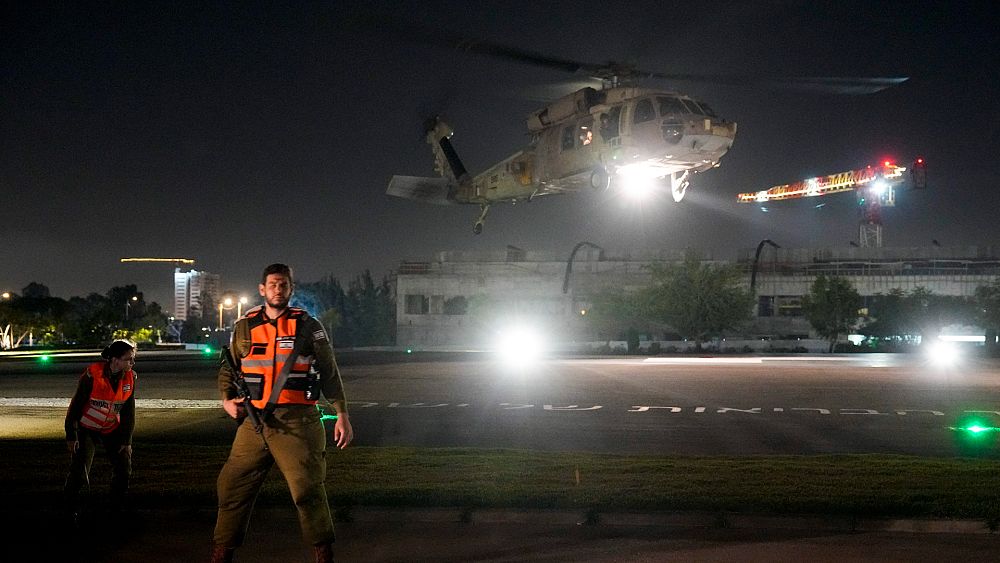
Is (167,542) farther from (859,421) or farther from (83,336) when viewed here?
(83,336)

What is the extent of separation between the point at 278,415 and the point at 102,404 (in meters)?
3.19

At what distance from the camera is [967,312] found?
93.9 m

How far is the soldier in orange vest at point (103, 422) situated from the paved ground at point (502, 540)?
329 mm

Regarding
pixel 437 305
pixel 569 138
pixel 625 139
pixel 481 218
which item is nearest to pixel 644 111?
pixel 625 139

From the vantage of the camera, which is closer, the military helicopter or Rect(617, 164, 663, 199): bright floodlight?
the military helicopter

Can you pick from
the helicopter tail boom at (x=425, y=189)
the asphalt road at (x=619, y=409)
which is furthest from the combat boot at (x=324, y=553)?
the helicopter tail boom at (x=425, y=189)

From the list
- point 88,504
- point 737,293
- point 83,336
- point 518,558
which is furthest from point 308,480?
point 83,336

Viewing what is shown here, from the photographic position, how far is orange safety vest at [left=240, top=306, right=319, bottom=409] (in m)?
6.90

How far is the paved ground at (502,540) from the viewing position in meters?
8.03

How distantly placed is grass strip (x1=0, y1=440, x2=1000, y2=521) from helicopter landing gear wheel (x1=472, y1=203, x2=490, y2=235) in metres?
22.1

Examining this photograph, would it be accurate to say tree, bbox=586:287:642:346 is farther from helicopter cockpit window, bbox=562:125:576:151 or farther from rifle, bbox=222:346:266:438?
rifle, bbox=222:346:266:438

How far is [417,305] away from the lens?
11894 cm

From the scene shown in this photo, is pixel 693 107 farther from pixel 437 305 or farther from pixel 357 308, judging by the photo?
Result: pixel 357 308

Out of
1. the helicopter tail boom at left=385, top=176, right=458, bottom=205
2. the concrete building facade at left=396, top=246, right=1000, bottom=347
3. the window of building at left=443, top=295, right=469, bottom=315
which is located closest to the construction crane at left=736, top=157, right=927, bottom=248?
the concrete building facade at left=396, top=246, right=1000, bottom=347
